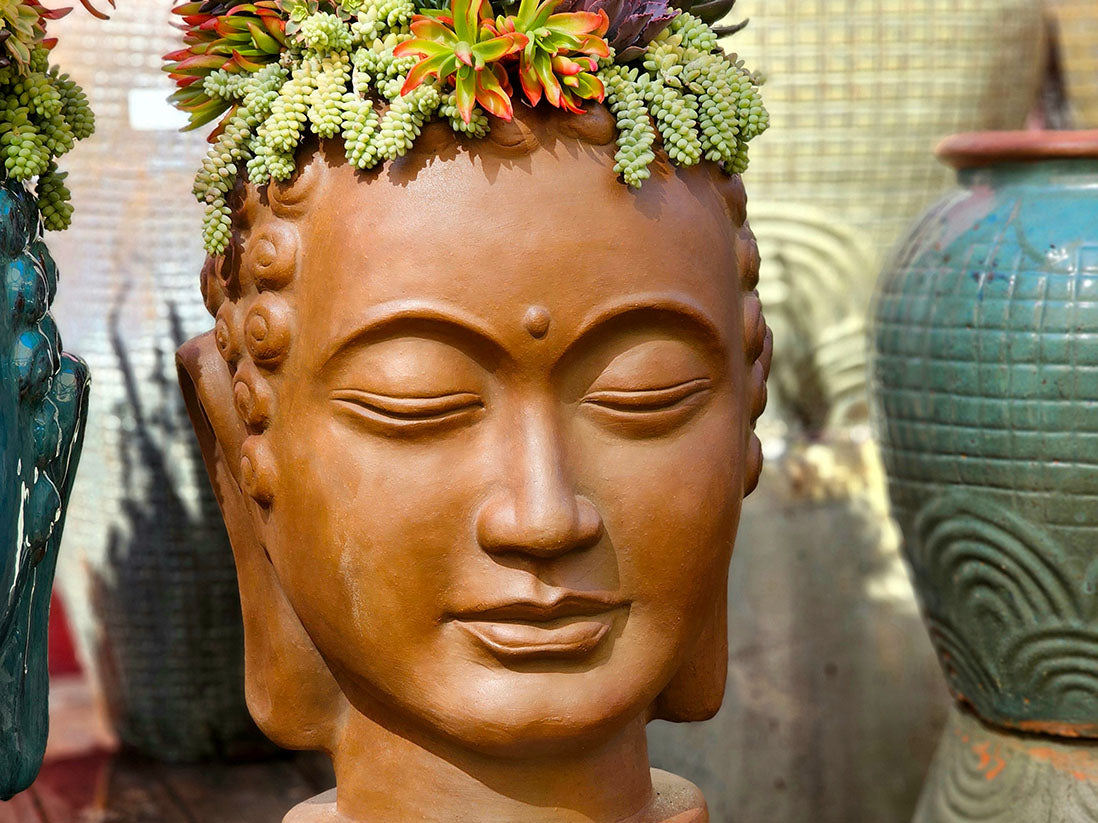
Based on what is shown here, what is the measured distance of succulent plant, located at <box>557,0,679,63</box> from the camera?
1.70 m

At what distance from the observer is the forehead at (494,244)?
1649 mm

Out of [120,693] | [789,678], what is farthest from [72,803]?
[789,678]

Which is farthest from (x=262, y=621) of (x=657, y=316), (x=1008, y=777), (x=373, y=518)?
(x=1008, y=777)

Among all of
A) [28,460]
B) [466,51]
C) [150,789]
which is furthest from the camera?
[150,789]

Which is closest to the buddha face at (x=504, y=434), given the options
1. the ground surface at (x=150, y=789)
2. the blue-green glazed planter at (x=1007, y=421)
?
the blue-green glazed planter at (x=1007, y=421)

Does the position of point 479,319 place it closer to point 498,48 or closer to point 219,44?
point 498,48

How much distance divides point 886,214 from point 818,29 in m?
0.42

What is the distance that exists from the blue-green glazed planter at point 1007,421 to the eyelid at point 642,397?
31.1 inches

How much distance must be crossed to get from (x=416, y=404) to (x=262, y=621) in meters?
0.46

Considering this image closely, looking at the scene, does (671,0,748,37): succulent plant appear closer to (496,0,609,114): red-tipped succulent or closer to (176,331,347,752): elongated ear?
(496,0,609,114): red-tipped succulent

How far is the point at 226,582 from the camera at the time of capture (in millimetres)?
2850

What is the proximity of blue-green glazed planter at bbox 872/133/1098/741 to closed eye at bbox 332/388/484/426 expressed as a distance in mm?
999

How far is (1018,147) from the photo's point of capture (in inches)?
95.9

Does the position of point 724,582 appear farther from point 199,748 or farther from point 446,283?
point 199,748
